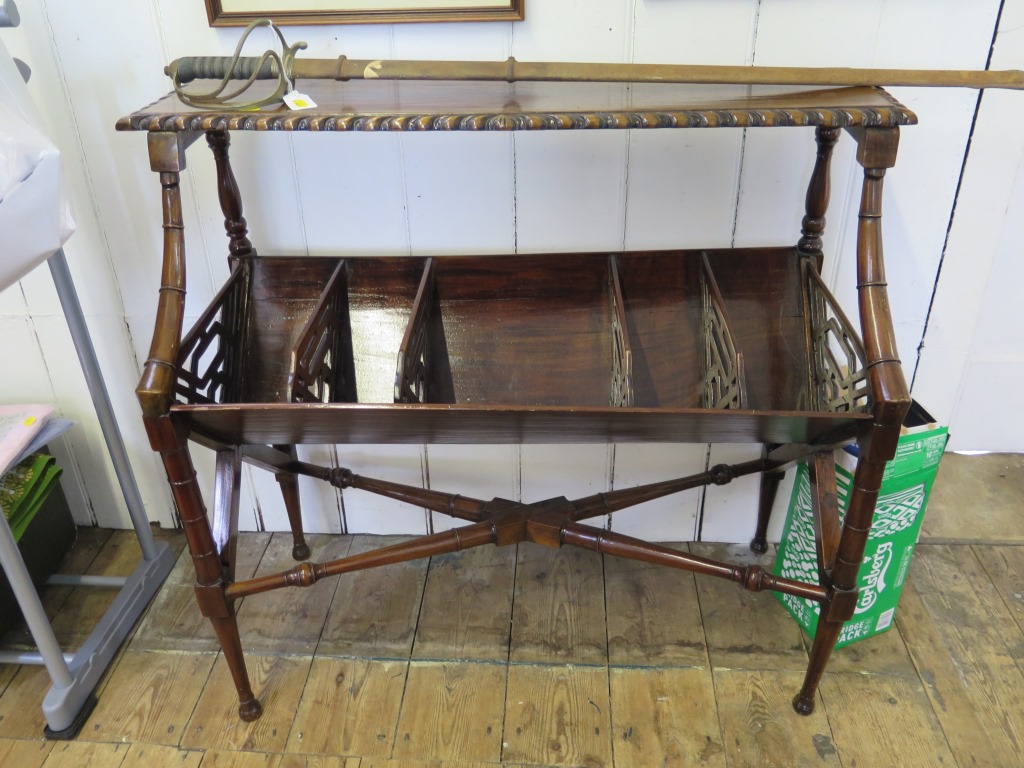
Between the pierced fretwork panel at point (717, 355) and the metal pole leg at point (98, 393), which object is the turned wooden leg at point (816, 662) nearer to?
the pierced fretwork panel at point (717, 355)

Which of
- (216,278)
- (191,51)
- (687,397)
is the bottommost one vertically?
(687,397)

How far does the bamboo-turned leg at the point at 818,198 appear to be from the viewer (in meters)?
1.40

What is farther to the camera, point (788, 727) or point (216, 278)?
point (216, 278)

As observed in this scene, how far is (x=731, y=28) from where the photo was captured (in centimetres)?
141

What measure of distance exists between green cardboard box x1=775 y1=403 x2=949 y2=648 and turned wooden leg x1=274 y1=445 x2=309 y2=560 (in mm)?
1103

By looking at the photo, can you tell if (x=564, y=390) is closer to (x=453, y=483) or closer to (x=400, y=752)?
(x=453, y=483)

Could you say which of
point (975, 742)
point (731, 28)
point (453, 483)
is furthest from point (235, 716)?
point (731, 28)

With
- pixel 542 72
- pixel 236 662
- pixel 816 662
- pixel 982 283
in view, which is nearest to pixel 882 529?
pixel 816 662

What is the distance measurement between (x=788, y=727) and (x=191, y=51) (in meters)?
Answer: 1.69

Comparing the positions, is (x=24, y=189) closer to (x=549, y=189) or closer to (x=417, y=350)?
(x=417, y=350)

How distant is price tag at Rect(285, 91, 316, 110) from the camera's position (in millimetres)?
1122

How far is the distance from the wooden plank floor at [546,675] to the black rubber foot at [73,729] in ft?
0.05

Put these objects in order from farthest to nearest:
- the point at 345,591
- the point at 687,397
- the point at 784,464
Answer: the point at 345,591 → the point at 784,464 → the point at 687,397

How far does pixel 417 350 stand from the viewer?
1.35 meters
